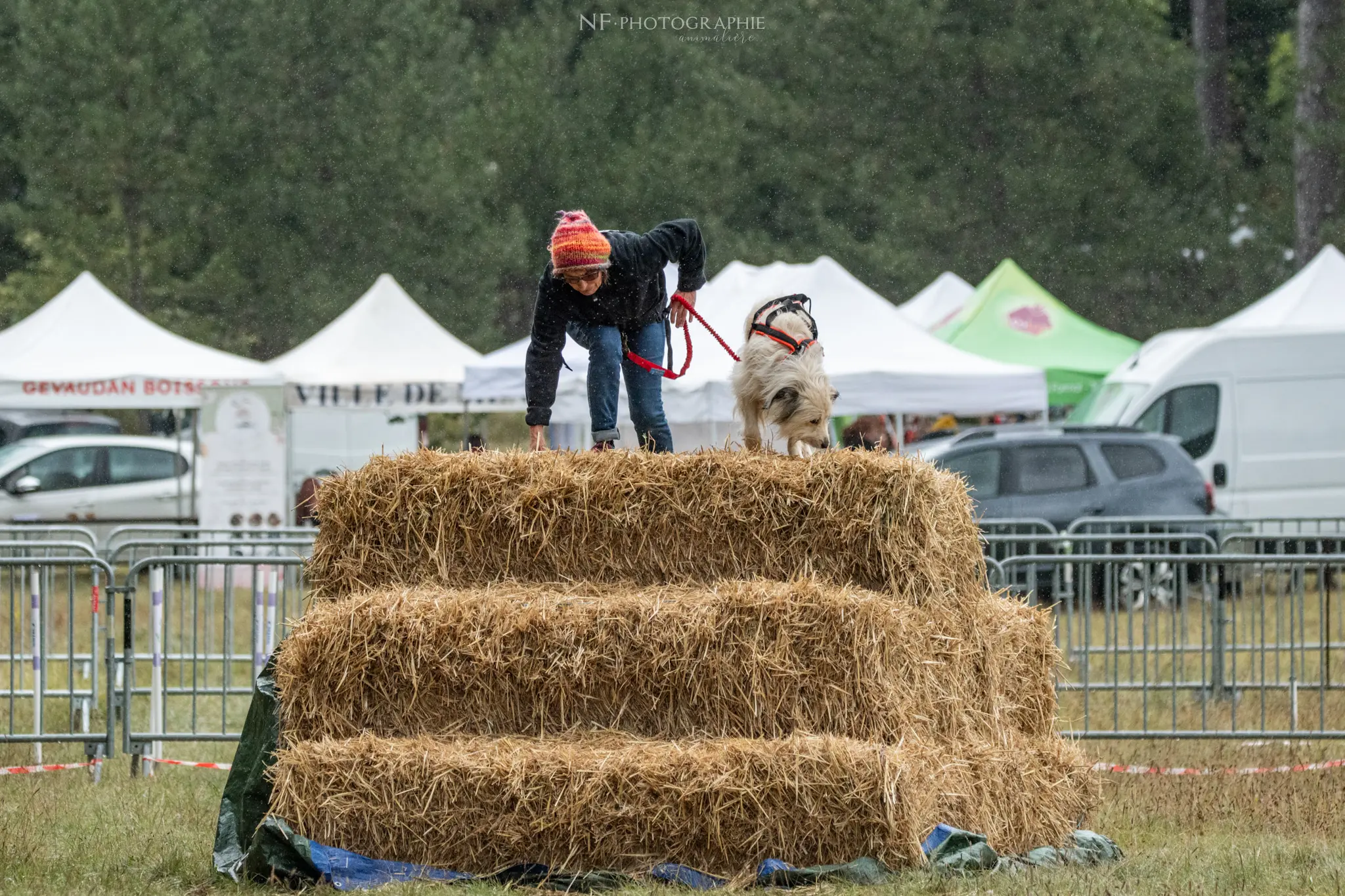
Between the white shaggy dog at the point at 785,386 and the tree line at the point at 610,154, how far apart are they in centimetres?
2588

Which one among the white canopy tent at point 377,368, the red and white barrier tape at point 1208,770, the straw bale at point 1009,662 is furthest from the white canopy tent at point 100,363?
the straw bale at point 1009,662

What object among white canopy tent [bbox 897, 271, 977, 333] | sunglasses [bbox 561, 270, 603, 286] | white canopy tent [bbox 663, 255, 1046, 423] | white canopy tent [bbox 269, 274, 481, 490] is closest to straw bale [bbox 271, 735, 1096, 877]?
sunglasses [bbox 561, 270, 603, 286]

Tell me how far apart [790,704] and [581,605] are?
31.4 inches

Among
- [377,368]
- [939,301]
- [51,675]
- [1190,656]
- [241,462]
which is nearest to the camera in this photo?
[51,675]

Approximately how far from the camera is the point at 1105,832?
7.35 m

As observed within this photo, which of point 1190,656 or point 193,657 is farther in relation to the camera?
point 1190,656

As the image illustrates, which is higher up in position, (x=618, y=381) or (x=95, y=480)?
(x=618, y=381)

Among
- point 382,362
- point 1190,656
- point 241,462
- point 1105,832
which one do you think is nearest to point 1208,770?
point 1105,832

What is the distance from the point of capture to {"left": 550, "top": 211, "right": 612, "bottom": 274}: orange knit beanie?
7.00m

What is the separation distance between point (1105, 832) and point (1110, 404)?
13.9m

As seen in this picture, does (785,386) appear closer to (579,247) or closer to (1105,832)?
(579,247)

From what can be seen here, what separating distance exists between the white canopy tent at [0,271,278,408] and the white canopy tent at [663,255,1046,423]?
4.68 metres

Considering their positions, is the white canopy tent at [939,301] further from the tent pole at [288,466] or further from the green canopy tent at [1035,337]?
the tent pole at [288,466]

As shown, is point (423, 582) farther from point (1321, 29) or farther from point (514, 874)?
point (1321, 29)
